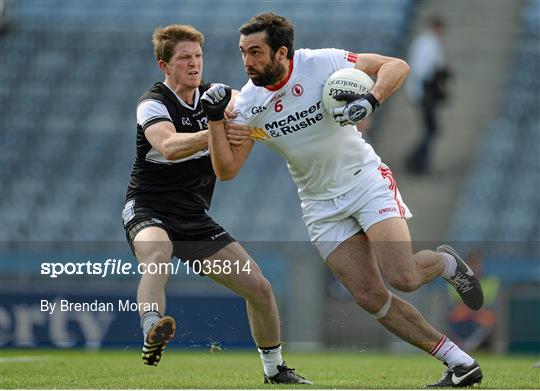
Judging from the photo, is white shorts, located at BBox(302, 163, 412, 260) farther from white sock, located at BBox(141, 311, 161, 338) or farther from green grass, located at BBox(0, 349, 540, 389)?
white sock, located at BBox(141, 311, 161, 338)

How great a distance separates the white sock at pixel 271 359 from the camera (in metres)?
7.71

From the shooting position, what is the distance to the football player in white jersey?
7.11 metres

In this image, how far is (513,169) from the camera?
63.5 ft

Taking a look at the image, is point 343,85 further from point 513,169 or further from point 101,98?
point 101,98

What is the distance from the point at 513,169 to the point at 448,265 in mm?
12119

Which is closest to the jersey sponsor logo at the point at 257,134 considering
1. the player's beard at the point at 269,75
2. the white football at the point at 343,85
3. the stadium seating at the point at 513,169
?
the player's beard at the point at 269,75

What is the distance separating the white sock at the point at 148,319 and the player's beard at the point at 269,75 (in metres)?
1.58

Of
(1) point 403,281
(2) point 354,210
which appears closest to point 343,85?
(2) point 354,210

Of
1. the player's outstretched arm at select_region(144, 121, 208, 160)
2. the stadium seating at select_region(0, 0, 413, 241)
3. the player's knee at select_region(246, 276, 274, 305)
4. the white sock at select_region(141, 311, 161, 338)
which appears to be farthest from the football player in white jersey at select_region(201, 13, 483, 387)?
the stadium seating at select_region(0, 0, 413, 241)

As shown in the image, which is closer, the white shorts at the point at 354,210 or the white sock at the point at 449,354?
the white sock at the point at 449,354

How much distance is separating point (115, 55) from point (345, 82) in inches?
616

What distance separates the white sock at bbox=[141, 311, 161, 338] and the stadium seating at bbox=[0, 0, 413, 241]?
36.0 feet

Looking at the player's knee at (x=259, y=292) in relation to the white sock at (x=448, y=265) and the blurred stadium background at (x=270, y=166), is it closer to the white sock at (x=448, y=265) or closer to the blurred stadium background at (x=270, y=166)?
the white sock at (x=448, y=265)

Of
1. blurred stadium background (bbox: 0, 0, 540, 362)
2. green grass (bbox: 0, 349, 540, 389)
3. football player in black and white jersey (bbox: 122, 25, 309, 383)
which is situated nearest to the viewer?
green grass (bbox: 0, 349, 540, 389)
